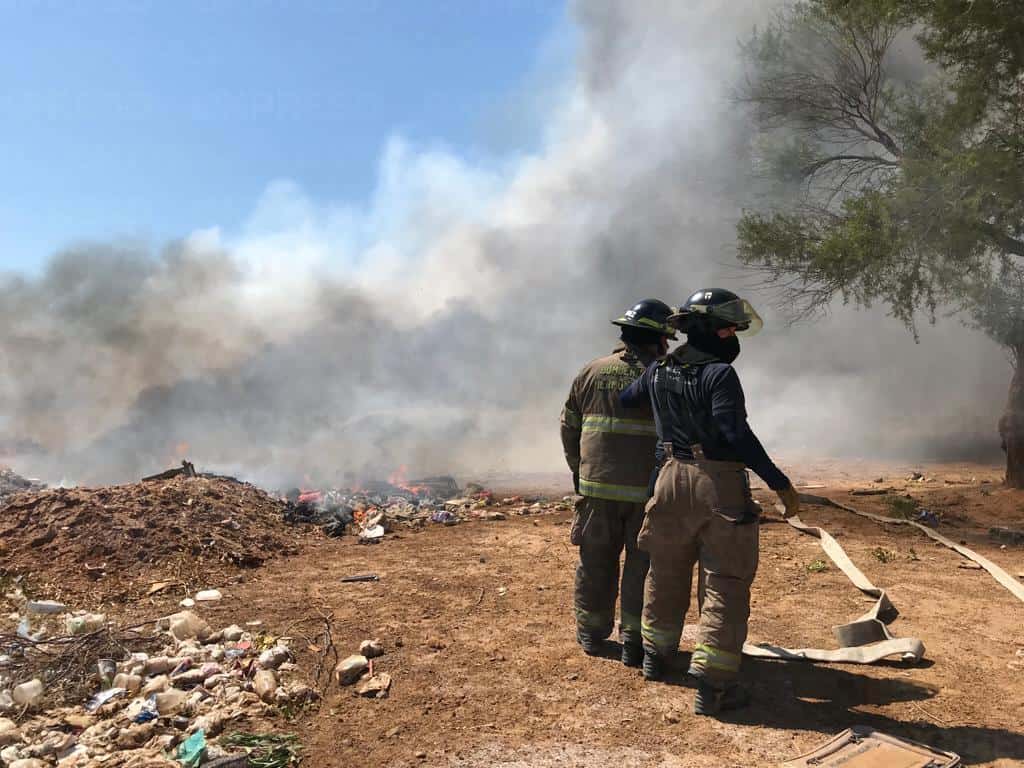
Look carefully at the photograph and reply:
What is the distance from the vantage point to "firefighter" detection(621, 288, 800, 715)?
3402 millimetres

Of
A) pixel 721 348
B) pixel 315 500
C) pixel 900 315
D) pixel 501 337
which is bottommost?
pixel 315 500

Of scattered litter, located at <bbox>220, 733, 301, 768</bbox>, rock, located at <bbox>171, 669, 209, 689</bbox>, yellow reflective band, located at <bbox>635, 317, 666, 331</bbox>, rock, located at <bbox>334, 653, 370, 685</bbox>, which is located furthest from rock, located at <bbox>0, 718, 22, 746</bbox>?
yellow reflective band, located at <bbox>635, 317, 666, 331</bbox>

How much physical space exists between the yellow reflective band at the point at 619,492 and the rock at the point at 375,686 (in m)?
1.52

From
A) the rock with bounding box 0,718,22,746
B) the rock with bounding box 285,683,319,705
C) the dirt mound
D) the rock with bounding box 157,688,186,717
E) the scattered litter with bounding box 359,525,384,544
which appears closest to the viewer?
the rock with bounding box 0,718,22,746

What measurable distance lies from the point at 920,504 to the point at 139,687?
29.6 feet

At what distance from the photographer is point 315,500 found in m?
10.1

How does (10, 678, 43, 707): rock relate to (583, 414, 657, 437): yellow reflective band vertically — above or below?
below

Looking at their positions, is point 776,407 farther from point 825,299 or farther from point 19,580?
point 19,580

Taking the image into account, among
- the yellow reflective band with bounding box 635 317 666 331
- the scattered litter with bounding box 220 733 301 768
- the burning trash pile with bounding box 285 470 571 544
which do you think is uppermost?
the yellow reflective band with bounding box 635 317 666 331

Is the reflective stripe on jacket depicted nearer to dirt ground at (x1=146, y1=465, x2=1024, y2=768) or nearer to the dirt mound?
dirt ground at (x1=146, y1=465, x2=1024, y2=768)

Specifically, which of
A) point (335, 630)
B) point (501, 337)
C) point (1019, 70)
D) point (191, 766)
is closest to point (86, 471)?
point (501, 337)

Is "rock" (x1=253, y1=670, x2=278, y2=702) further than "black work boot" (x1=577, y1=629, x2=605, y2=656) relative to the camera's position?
No

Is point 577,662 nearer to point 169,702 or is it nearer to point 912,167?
point 169,702

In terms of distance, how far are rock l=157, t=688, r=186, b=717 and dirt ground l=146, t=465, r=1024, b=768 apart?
0.62 metres
